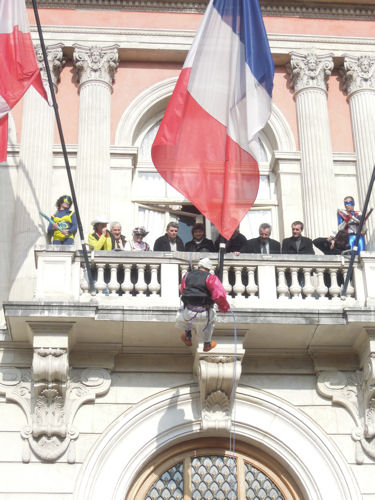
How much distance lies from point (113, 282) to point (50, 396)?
201 cm

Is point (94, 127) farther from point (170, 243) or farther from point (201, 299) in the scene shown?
point (201, 299)

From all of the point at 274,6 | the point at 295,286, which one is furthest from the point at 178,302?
the point at 274,6

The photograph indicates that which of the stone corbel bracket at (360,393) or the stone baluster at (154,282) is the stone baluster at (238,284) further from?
the stone corbel bracket at (360,393)

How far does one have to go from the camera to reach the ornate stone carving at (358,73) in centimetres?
1944

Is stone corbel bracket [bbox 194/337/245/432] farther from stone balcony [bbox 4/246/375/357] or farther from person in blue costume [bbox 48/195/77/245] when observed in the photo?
person in blue costume [bbox 48/195/77/245]

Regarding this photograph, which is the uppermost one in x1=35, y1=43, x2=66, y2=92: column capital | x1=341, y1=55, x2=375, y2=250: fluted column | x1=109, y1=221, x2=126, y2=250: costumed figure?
x1=35, y1=43, x2=66, y2=92: column capital

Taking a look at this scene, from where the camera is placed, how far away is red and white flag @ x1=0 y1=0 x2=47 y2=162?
51.2 feet

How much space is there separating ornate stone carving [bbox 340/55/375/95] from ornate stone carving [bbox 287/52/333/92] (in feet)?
1.19

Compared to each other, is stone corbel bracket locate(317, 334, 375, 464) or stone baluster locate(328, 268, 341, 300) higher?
stone baluster locate(328, 268, 341, 300)

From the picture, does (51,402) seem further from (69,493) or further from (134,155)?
(134,155)

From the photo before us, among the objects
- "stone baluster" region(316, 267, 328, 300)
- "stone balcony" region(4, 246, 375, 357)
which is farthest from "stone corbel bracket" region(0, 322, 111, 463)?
"stone baluster" region(316, 267, 328, 300)

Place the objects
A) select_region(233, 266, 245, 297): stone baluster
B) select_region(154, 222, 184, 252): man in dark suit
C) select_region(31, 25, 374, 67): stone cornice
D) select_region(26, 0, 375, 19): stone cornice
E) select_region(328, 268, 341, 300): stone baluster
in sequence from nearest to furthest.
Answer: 1. select_region(233, 266, 245, 297): stone baluster
2. select_region(328, 268, 341, 300): stone baluster
3. select_region(154, 222, 184, 252): man in dark suit
4. select_region(31, 25, 374, 67): stone cornice
5. select_region(26, 0, 375, 19): stone cornice

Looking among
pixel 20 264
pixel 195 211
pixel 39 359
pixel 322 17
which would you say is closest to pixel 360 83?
pixel 322 17

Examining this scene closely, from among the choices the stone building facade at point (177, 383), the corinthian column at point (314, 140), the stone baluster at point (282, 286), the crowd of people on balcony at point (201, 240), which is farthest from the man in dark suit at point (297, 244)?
the corinthian column at point (314, 140)
